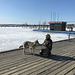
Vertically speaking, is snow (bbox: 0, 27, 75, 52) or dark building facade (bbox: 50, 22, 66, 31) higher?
dark building facade (bbox: 50, 22, 66, 31)

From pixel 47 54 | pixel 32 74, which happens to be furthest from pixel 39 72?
pixel 47 54

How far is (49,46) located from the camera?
4703mm

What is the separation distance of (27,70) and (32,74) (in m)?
0.31

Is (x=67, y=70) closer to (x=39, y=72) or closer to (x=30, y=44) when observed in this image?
(x=39, y=72)

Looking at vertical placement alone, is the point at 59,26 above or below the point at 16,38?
above

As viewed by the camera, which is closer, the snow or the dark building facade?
the snow

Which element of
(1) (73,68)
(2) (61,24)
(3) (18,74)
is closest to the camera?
(3) (18,74)

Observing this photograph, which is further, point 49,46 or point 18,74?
point 49,46

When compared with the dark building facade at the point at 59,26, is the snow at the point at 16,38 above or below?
below

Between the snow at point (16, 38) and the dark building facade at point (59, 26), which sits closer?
the snow at point (16, 38)

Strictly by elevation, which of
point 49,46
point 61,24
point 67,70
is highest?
point 61,24

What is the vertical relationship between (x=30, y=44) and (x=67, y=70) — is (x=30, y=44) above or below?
above

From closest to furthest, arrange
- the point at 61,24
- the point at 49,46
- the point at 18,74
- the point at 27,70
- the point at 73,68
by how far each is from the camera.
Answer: the point at 18,74, the point at 27,70, the point at 73,68, the point at 49,46, the point at 61,24

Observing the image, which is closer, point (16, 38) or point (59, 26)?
point (16, 38)
